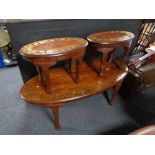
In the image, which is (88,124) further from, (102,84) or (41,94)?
(41,94)

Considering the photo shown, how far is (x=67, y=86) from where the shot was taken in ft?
4.23

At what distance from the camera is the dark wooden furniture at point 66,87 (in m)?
1.19

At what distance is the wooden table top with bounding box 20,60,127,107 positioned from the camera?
3.90 feet

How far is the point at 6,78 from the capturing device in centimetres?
219

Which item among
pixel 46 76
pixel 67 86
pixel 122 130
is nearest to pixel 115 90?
pixel 122 130

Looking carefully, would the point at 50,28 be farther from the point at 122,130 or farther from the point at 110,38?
the point at 122,130

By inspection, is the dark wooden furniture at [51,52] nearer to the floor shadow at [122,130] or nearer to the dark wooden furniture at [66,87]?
the dark wooden furniture at [66,87]

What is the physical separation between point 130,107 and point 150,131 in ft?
3.63

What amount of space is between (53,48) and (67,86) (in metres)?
0.39

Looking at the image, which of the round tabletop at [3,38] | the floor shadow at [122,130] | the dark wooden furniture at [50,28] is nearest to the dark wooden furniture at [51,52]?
the dark wooden furniture at [50,28]

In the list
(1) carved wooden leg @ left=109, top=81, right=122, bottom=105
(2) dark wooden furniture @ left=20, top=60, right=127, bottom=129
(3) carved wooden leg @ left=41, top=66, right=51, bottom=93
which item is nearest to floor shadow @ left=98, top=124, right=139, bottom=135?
(1) carved wooden leg @ left=109, top=81, right=122, bottom=105

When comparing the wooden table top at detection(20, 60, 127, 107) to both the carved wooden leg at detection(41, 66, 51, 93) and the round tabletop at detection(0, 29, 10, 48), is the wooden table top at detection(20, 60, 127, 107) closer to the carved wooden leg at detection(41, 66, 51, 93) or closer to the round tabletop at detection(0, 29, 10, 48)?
the carved wooden leg at detection(41, 66, 51, 93)
